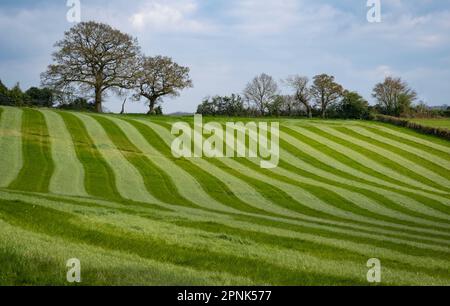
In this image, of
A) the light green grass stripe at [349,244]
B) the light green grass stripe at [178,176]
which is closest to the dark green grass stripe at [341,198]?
the light green grass stripe at [178,176]

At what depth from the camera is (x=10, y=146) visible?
4872 cm

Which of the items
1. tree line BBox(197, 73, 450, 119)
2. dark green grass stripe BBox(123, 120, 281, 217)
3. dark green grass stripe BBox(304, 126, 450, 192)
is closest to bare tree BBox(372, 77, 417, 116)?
tree line BBox(197, 73, 450, 119)

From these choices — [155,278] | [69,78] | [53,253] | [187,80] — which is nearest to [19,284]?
[53,253]

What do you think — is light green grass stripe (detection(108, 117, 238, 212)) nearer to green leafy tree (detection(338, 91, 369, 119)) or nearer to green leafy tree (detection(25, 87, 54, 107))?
green leafy tree (detection(338, 91, 369, 119))

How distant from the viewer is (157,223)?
20.1m

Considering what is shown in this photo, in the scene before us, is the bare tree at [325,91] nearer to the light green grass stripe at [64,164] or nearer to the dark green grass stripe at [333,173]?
the dark green grass stripe at [333,173]

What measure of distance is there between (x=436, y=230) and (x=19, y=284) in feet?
84.2

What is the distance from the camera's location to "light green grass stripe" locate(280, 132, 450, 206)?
4357 cm

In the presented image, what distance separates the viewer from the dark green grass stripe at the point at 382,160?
5266cm

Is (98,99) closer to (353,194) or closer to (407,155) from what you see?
(407,155)

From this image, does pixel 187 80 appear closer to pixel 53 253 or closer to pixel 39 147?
pixel 39 147

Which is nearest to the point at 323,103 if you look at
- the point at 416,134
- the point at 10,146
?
the point at 416,134

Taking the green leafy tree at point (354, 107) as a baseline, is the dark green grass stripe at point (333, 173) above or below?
below

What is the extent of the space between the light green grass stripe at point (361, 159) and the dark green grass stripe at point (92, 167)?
3008 centimetres
